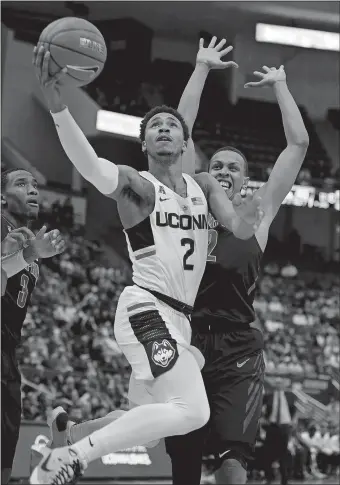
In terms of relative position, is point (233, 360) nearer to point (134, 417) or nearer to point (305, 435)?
point (134, 417)

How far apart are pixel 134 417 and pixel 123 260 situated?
73.4ft

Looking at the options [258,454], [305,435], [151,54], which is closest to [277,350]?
[305,435]

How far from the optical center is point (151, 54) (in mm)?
24906

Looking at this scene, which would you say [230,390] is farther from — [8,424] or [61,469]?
[8,424]

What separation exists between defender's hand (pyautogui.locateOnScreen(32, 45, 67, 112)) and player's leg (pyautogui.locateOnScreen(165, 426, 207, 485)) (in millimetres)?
2379

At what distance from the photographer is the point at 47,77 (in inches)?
187

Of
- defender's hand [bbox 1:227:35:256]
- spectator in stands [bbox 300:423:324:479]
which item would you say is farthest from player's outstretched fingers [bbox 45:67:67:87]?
spectator in stands [bbox 300:423:324:479]

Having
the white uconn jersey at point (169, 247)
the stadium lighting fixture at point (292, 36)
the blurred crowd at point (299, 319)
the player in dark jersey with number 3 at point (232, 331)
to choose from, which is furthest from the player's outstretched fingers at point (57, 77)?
the stadium lighting fixture at point (292, 36)

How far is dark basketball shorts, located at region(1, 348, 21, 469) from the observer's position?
6.27 meters

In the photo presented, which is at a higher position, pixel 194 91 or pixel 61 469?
pixel 194 91

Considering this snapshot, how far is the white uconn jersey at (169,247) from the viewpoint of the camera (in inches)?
203

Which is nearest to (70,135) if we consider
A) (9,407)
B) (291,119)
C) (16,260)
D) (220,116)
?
(16,260)

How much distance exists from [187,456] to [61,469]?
4.14ft

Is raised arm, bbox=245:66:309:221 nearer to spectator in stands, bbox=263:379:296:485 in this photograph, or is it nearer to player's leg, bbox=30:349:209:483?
player's leg, bbox=30:349:209:483
